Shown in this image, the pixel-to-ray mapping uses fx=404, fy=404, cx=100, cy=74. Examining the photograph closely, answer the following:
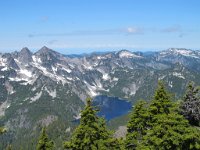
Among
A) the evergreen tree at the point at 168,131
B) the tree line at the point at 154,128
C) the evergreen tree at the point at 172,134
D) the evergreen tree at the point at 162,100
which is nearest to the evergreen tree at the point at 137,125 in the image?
the tree line at the point at 154,128

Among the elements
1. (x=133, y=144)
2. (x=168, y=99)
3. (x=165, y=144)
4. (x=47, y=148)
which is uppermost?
(x=168, y=99)

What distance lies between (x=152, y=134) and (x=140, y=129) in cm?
781

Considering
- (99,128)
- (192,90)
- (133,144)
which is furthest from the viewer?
(192,90)

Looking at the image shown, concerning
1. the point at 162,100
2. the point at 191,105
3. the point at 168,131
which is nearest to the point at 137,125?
the point at 162,100

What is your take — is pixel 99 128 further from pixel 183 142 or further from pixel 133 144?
pixel 183 142

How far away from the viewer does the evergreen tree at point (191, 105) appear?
154 feet

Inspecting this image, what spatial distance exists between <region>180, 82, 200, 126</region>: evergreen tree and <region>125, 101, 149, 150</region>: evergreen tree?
6.29 meters

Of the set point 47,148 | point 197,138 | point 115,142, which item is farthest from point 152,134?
point 47,148

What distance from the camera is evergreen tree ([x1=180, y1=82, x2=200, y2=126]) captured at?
4697 cm

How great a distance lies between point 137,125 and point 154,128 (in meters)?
8.16

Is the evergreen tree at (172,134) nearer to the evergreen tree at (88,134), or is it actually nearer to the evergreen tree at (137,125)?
the evergreen tree at (88,134)

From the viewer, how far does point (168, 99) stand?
3850 centimetres

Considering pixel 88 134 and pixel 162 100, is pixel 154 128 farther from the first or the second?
pixel 88 134

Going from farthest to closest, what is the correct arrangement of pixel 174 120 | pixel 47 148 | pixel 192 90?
pixel 47 148 < pixel 192 90 < pixel 174 120
